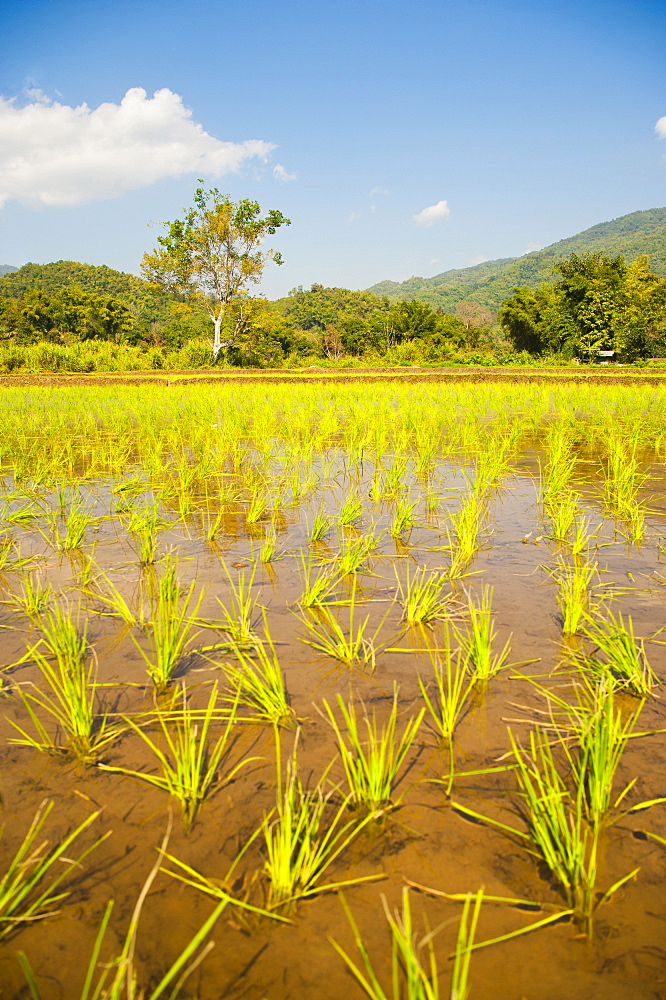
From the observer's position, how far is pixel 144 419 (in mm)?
7215

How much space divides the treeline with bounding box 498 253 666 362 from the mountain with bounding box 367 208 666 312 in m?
38.7

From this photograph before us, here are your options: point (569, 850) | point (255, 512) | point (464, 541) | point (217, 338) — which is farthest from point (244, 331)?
point (569, 850)

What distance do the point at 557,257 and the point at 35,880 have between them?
151 metres

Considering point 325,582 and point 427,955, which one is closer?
point 427,955

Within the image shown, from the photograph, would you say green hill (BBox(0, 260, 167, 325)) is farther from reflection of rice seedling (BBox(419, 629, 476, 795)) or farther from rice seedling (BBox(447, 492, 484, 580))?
reflection of rice seedling (BBox(419, 629, 476, 795))

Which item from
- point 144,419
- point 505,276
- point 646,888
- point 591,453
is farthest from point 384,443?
point 505,276

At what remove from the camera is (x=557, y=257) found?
131250 mm

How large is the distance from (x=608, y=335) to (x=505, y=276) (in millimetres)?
117766

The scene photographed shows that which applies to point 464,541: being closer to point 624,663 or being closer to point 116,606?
point 624,663

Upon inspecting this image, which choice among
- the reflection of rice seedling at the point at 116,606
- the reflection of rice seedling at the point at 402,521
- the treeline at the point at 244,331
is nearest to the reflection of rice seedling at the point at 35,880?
the reflection of rice seedling at the point at 116,606

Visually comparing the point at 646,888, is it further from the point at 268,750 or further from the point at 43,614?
the point at 43,614

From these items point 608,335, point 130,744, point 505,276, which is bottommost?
point 130,744

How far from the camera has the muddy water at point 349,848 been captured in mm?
855

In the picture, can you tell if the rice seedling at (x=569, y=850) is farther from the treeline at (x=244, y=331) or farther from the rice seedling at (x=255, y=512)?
the treeline at (x=244, y=331)
